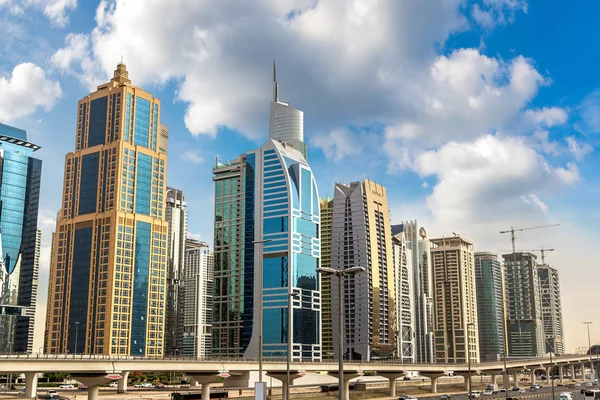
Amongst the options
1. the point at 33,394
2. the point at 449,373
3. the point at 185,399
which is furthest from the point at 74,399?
the point at 449,373

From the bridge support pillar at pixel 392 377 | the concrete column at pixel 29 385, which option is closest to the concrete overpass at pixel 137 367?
the concrete column at pixel 29 385

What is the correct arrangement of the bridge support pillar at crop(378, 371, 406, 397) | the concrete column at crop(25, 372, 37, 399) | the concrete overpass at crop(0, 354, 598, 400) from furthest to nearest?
the bridge support pillar at crop(378, 371, 406, 397), the concrete column at crop(25, 372, 37, 399), the concrete overpass at crop(0, 354, 598, 400)

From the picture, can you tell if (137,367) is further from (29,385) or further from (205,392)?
(205,392)

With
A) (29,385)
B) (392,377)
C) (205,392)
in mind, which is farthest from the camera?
(392,377)

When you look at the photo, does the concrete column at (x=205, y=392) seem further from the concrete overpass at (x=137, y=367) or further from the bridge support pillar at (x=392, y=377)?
the bridge support pillar at (x=392, y=377)

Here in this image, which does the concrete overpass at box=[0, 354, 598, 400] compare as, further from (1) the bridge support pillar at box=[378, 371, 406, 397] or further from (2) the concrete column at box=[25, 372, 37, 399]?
(1) the bridge support pillar at box=[378, 371, 406, 397]

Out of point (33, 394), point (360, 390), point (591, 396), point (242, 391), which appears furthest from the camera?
point (360, 390)

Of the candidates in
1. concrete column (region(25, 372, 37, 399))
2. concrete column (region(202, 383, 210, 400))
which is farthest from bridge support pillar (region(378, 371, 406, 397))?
concrete column (region(25, 372, 37, 399))

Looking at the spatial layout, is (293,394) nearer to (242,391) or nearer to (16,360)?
(242,391)

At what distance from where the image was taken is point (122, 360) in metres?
103

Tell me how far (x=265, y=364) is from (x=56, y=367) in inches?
1881

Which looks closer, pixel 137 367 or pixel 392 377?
pixel 137 367

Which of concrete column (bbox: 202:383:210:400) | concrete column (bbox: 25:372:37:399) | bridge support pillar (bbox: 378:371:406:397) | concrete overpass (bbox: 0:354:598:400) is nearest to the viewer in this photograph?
concrete overpass (bbox: 0:354:598:400)

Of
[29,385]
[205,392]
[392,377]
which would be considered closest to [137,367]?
[29,385]
